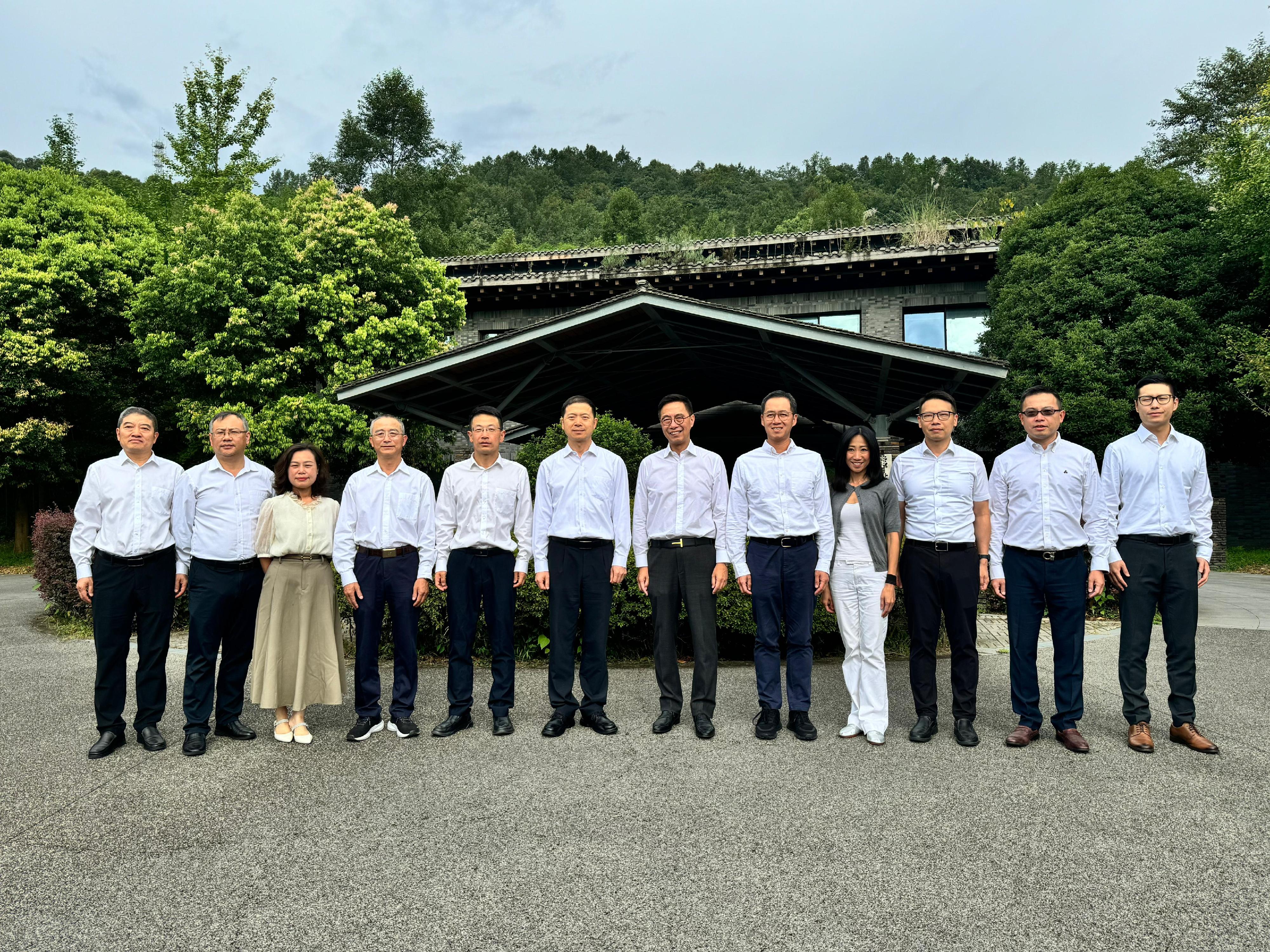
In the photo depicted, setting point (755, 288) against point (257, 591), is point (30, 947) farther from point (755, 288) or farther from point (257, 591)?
point (755, 288)

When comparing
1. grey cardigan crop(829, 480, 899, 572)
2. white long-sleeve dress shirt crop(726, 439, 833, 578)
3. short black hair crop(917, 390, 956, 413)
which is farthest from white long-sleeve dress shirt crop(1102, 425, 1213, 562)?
white long-sleeve dress shirt crop(726, 439, 833, 578)

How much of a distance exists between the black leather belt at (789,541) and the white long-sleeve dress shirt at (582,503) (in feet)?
3.10

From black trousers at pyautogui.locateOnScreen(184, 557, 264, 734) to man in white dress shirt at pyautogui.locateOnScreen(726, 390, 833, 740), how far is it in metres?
3.28

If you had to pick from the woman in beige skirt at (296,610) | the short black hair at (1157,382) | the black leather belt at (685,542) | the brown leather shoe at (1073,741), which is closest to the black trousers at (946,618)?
the brown leather shoe at (1073,741)

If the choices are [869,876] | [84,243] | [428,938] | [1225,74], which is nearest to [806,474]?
[869,876]

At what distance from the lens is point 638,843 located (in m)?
3.51

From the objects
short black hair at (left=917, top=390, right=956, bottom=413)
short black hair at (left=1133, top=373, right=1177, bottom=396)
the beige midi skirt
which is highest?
short black hair at (left=1133, top=373, right=1177, bottom=396)

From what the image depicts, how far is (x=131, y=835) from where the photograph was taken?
3.65m

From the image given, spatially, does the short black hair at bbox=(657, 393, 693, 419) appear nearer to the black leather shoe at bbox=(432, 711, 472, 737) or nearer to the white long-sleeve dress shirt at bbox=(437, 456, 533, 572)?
the white long-sleeve dress shirt at bbox=(437, 456, 533, 572)

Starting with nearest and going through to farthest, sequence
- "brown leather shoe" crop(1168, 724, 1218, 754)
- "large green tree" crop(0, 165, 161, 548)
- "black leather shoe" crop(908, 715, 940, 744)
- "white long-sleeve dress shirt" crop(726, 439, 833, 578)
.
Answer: "brown leather shoe" crop(1168, 724, 1218, 754), "black leather shoe" crop(908, 715, 940, 744), "white long-sleeve dress shirt" crop(726, 439, 833, 578), "large green tree" crop(0, 165, 161, 548)

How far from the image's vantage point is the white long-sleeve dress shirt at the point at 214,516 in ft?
16.3

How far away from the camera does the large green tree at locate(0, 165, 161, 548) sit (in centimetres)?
1925

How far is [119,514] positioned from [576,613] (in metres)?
2.96

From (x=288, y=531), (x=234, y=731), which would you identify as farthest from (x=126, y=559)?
(x=234, y=731)
